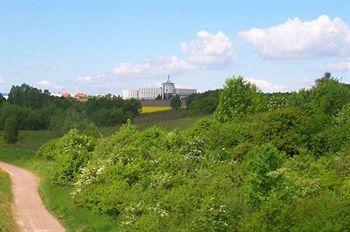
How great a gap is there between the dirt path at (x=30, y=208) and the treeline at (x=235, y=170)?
160cm

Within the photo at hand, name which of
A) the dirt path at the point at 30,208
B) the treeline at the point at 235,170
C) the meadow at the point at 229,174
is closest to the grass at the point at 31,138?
the dirt path at the point at 30,208

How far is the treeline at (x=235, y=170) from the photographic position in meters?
15.9

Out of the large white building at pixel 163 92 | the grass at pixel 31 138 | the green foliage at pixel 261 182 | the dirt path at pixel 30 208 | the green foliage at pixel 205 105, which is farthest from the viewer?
the large white building at pixel 163 92

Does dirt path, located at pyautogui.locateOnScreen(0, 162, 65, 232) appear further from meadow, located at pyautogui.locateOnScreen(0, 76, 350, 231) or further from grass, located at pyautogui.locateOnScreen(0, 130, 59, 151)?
grass, located at pyautogui.locateOnScreen(0, 130, 59, 151)

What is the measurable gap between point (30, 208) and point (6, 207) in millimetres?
1087

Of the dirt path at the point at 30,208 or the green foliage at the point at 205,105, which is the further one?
the green foliage at the point at 205,105

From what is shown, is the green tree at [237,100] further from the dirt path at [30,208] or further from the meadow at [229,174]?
the dirt path at [30,208]

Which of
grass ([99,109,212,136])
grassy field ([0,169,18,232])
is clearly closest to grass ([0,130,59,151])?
grass ([99,109,212,136])

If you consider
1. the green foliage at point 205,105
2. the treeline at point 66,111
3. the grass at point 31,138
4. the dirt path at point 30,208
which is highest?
the green foliage at point 205,105

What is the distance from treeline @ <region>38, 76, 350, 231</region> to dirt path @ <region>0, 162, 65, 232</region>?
5.26 feet

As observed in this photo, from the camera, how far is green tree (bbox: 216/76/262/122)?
3388 cm

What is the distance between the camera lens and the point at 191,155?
25953 mm

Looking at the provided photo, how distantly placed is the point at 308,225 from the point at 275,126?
1206cm

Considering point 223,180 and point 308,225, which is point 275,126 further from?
point 308,225
